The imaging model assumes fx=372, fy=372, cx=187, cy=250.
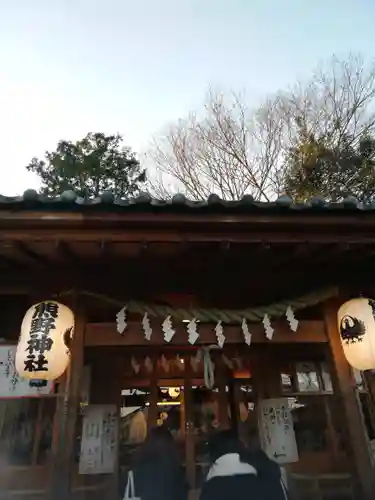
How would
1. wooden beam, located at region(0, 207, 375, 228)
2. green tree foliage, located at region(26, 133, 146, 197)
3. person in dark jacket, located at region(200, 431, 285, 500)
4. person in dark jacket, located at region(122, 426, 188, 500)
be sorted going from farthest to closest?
1. green tree foliage, located at region(26, 133, 146, 197)
2. person in dark jacket, located at region(122, 426, 188, 500)
3. wooden beam, located at region(0, 207, 375, 228)
4. person in dark jacket, located at region(200, 431, 285, 500)

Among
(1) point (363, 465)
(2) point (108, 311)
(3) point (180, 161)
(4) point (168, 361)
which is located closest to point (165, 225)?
(2) point (108, 311)

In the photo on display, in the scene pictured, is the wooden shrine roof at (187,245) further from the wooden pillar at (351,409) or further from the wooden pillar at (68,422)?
the wooden pillar at (68,422)

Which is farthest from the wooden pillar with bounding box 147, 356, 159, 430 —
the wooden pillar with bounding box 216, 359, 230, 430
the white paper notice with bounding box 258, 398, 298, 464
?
the white paper notice with bounding box 258, 398, 298, 464

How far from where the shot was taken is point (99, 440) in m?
5.31

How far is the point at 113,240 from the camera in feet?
12.7

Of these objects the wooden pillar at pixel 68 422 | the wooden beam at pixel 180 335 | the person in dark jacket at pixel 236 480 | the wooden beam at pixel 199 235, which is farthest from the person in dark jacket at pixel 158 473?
the wooden beam at pixel 199 235

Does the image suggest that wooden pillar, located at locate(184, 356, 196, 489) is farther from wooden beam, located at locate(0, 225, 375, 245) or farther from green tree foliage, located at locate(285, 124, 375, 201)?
green tree foliage, located at locate(285, 124, 375, 201)

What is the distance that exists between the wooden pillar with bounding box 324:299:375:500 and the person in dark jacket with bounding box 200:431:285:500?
4.56ft

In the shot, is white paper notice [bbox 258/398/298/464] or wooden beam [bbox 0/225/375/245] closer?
wooden beam [bbox 0/225/375/245]

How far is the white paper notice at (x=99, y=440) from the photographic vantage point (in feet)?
16.9

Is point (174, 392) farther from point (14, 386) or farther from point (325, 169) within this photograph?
point (325, 169)

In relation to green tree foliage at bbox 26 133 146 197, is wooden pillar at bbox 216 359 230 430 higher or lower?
lower

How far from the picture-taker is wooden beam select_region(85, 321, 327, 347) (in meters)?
4.62

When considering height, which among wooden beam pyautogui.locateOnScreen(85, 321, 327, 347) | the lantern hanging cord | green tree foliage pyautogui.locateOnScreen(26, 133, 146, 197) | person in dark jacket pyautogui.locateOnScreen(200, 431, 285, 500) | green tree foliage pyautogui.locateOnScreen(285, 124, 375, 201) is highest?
green tree foliage pyautogui.locateOnScreen(26, 133, 146, 197)
